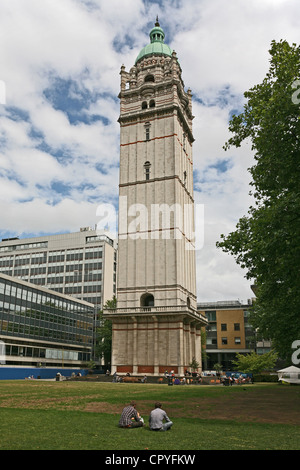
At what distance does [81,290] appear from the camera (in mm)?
111438

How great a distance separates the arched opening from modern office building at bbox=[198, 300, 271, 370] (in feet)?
130

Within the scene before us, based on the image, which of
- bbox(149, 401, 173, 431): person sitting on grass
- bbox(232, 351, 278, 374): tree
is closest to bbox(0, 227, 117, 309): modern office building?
bbox(232, 351, 278, 374): tree

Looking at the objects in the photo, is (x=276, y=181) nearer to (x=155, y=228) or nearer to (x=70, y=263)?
(x=155, y=228)

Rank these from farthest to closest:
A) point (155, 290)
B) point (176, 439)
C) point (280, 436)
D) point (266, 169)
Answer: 1. point (155, 290)
2. point (266, 169)
3. point (280, 436)
4. point (176, 439)

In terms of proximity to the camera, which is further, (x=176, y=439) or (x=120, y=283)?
(x=120, y=283)

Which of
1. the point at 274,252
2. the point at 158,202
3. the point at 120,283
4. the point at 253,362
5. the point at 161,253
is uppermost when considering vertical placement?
the point at 158,202

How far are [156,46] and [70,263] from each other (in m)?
62.6

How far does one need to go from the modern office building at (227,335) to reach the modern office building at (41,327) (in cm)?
3152

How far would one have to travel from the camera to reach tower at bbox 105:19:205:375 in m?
61.5

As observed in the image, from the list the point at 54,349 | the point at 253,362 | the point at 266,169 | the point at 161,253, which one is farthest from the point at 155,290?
the point at 266,169

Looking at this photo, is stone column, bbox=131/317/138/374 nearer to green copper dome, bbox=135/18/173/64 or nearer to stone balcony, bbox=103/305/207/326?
stone balcony, bbox=103/305/207/326

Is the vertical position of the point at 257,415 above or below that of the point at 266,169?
below
